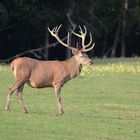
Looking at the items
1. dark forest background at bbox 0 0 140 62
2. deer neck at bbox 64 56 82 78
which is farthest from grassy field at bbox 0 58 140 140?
dark forest background at bbox 0 0 140 62

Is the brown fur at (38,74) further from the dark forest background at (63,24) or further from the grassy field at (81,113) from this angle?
the dark forest background at (63,24)

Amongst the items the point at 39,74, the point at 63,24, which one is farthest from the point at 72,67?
the point at 63,24

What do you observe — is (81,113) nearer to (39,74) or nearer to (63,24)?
(39,74)

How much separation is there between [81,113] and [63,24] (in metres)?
34.1

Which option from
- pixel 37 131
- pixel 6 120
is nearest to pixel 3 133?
pixel 37 131

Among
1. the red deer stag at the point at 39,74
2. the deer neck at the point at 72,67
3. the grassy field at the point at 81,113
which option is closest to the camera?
the grassy field at the point at 81,113

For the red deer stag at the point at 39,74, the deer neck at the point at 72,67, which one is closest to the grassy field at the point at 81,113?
the red deer stag at the point at 39,74

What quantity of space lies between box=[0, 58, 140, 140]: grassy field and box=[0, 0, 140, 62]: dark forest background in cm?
1634

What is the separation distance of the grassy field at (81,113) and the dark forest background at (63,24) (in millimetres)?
16344

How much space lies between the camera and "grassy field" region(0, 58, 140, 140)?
14.7m

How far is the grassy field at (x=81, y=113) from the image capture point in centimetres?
1466

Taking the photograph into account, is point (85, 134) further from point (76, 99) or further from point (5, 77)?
point (5, 77)

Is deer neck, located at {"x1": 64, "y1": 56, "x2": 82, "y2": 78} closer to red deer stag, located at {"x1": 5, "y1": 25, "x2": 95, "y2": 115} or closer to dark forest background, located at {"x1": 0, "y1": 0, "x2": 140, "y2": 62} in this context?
red deer stag, located at {"x1": 5, "y1": 25, "x2": 95, "y2": 115}

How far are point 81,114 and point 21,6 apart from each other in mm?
31429
